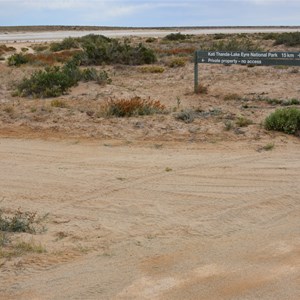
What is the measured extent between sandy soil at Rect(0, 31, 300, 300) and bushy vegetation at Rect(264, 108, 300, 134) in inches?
9.5

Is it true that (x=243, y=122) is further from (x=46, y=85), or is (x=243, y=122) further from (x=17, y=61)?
(x=17, y=61)

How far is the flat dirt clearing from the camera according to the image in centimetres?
507

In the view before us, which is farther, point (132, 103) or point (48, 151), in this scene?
point (132, 103)

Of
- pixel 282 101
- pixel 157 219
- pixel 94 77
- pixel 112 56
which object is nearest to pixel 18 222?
pixel 157 219

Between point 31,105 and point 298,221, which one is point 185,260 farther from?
point 31,105

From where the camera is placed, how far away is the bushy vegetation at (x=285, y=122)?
10547mm

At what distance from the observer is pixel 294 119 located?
10664 mm

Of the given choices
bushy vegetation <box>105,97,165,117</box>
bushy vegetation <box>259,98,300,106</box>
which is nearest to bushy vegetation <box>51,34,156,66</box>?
bushy vegetation <box>259,98,300,106</box>

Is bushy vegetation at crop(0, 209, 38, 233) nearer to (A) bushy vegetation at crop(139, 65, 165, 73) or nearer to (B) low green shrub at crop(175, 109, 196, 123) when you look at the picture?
(B) low green shrub at crop(175, 109, 196, 123)

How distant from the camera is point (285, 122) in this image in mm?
10633

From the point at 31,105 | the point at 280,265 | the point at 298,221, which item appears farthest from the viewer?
the point at 31,105

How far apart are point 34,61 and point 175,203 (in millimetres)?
22746

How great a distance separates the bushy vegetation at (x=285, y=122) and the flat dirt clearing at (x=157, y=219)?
42 cm

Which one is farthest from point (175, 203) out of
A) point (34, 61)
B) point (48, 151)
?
point (34, 61)
